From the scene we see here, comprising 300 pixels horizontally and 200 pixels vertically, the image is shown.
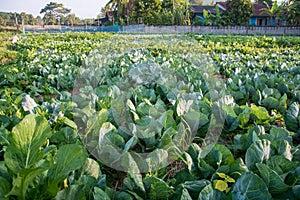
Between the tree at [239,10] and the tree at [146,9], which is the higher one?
the tree at [146,9]

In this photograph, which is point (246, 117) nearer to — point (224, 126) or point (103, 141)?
point (224, 126)

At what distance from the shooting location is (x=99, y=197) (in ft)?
4.00

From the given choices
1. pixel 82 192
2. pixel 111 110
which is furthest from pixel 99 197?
pixel 111 110

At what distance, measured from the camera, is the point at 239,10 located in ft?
102

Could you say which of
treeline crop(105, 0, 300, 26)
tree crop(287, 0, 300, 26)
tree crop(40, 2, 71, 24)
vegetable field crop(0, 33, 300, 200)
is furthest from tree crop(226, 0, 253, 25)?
tree crop(40, 2, 71, 24)

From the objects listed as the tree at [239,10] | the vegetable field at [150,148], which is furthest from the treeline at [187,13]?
the vegetable field at [150,148]

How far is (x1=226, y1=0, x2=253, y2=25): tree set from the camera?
3096 cm

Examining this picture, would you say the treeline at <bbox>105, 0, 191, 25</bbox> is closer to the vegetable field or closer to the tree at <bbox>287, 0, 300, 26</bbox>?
the tree at <bbox>287, 0, 300, 26</bbox>

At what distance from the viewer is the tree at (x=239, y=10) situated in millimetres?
30961

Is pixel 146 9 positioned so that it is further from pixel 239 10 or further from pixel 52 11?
pixel 52 11

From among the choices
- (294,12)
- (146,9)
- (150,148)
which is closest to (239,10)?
(294,12)

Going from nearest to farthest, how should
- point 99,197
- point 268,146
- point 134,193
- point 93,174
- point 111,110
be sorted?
point 99,197
point 134,193
point 93,174
point 268,146
point 111,110

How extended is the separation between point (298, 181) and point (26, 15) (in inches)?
3673

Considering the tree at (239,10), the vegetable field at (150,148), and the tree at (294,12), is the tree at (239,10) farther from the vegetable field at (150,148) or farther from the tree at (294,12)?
the vegetable field at (150,148)
